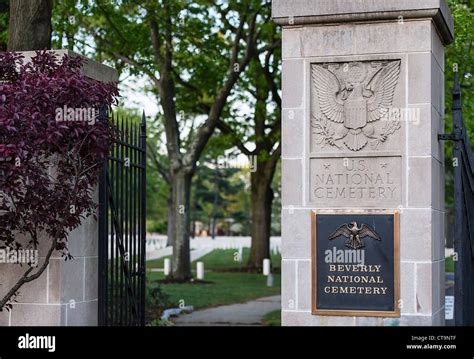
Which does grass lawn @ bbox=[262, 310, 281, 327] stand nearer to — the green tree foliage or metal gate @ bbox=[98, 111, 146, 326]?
metal gate @ bbox=[98, 111, 146, 326]

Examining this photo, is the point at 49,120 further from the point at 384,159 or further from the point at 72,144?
the point at 384,159

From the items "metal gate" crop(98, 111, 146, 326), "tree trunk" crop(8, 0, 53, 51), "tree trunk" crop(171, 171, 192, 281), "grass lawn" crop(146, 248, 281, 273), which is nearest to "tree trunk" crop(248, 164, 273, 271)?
"grass lawn" crop(146, 248, 281, 273)

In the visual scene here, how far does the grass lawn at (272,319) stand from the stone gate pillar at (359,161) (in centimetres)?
800

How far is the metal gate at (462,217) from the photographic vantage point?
809 cm

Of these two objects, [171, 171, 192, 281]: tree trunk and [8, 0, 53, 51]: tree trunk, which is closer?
[8, 0, 53, 51]: tree trunk

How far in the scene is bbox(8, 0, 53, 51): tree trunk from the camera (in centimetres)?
1070

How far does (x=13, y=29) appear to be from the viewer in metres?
10.8

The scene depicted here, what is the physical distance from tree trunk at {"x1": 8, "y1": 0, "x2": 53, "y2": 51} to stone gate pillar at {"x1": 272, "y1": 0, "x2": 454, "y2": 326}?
13.6 ft

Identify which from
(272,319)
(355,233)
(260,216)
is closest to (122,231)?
(355,233)

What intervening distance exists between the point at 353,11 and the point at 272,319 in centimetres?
997

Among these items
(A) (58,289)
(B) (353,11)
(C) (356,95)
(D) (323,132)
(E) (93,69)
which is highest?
(B) (353,11)

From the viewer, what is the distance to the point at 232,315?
17453 mm

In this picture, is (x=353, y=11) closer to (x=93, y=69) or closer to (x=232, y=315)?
(x=93, y=69)

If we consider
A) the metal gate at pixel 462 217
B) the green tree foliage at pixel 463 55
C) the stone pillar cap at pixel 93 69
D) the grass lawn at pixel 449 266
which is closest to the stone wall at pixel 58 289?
the stone pillar cap at pixel 93 69
